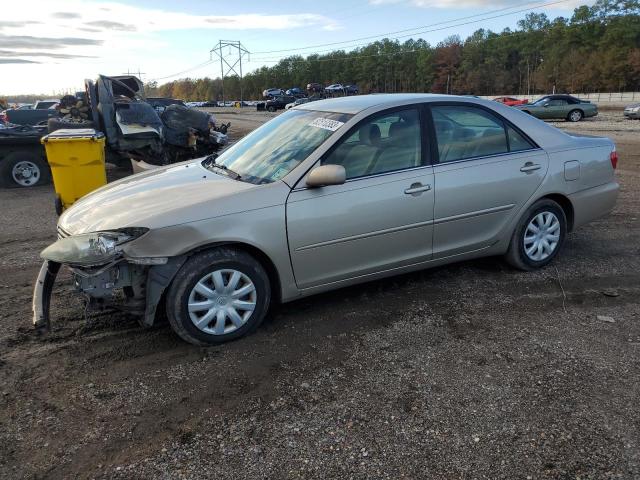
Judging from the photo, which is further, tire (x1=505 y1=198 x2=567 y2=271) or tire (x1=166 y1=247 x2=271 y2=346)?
tire (x1=505 y1=198 x2=567 y2=271)

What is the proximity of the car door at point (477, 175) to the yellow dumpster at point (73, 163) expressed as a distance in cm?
549

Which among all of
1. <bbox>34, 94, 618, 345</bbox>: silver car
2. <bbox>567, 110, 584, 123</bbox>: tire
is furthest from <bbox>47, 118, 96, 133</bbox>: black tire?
<bbox>567, 110, 584, 123</bbox>: tire

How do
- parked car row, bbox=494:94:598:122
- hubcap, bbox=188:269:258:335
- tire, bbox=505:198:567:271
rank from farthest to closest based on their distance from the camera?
parked car row, bbox=494:94:598:122, tire, bbox=505:198:567:271, hubcap, bbox=188:269:258:335

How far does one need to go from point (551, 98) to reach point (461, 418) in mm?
26192

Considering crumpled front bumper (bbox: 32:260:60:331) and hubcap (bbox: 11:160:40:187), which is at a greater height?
hubcap (bbox: 11:160:40:187)

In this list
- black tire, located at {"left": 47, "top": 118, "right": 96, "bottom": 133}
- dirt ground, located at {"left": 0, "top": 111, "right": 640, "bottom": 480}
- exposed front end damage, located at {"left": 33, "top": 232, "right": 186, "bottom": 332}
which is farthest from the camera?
black tire, located at {"left": 47, "top": 118, "right": 96, "bottom": 133}

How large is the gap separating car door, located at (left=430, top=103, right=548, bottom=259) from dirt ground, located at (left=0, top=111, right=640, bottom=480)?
0.52 metres

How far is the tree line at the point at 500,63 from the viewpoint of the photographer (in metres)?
74.1

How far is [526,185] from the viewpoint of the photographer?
4.60m

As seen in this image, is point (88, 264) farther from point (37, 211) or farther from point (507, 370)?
point (37, 211)

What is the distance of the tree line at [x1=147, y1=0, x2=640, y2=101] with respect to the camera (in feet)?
243

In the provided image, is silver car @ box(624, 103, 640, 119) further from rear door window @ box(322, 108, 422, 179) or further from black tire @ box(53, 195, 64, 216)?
black tire @ box(53, 195, 64, 216)

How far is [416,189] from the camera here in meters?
4.08

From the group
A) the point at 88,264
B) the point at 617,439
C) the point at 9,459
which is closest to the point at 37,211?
the point at 88,264
